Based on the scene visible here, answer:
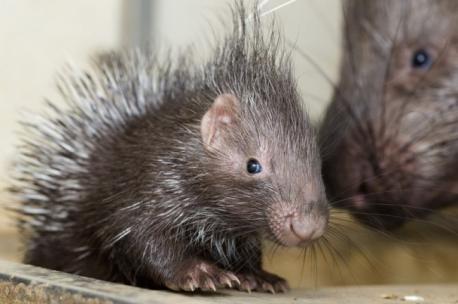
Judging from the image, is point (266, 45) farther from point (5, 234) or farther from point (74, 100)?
point (5, 234)

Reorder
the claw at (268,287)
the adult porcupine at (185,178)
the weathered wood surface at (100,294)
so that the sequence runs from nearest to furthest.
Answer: the weathered wood surface at (100,294) < the adult porcupine at (185,178) < the claw at (268,287)

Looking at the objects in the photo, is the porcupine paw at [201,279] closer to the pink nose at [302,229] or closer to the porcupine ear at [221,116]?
the pink nose at [302,229]

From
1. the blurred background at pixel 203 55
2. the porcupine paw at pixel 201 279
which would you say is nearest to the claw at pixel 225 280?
the porcupine paw at pixel 201 279

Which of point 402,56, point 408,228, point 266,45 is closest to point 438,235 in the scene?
point 408,228

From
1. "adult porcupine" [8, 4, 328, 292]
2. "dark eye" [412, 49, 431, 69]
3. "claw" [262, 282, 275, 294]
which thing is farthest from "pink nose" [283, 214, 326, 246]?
"dark eye" [412, 49, 431, 69]

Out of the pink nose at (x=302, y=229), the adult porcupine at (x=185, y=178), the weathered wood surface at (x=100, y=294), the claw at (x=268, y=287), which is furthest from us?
the claw at (x=268, y=287)
